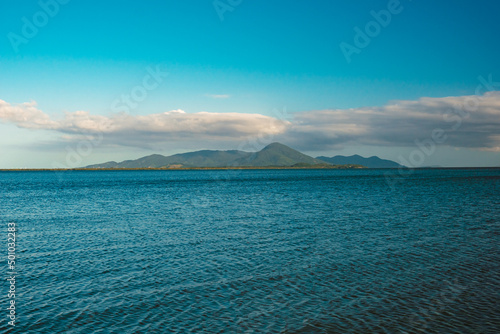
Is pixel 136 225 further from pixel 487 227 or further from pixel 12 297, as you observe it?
pixel 487 227

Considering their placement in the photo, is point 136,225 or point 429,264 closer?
point 429,264

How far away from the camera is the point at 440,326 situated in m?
16.3

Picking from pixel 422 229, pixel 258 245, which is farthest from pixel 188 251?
pixel 422 229

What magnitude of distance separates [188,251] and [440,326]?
67.9 ft

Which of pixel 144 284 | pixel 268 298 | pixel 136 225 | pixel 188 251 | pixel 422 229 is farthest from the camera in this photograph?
pixel 136 225
